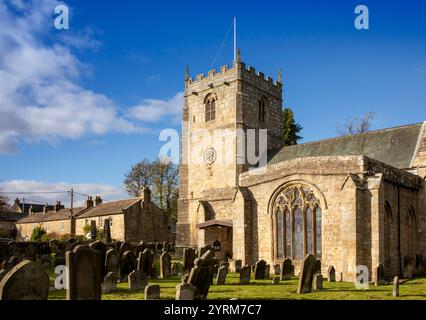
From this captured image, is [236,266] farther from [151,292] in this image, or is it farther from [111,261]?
[151,292]

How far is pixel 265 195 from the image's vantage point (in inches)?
864

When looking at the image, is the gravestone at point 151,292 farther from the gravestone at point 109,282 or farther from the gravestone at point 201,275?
the gravestone at point 109,282

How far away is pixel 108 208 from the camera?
4644cm

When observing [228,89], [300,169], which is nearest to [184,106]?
[228,89]

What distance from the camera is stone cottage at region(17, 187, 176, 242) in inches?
1688

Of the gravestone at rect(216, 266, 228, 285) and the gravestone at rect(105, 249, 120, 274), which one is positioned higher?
the gravestone at rect(105, 249, 120, 274)

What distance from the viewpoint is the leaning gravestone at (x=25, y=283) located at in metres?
8.34

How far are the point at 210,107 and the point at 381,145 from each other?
1629cm

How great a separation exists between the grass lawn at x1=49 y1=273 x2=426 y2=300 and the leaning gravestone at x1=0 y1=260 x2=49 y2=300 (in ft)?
13.9

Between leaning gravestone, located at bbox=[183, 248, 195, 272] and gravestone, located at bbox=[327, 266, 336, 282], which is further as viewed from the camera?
leaning gravestone, located at bbox=[183, 248, 195, 272]

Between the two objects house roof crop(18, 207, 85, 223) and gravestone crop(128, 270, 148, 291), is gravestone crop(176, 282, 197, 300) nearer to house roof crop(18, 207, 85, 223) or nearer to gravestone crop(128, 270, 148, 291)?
gravestone crop(128, 270, 148, 291)

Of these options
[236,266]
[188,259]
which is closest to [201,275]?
[188,259]

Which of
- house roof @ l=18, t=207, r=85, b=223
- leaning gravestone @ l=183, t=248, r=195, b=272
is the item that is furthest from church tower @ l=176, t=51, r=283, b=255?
house roof @ l=18, t=207, r=85, b=223

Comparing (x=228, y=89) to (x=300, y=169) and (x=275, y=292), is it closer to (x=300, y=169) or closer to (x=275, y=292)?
(x=300, y=169)
